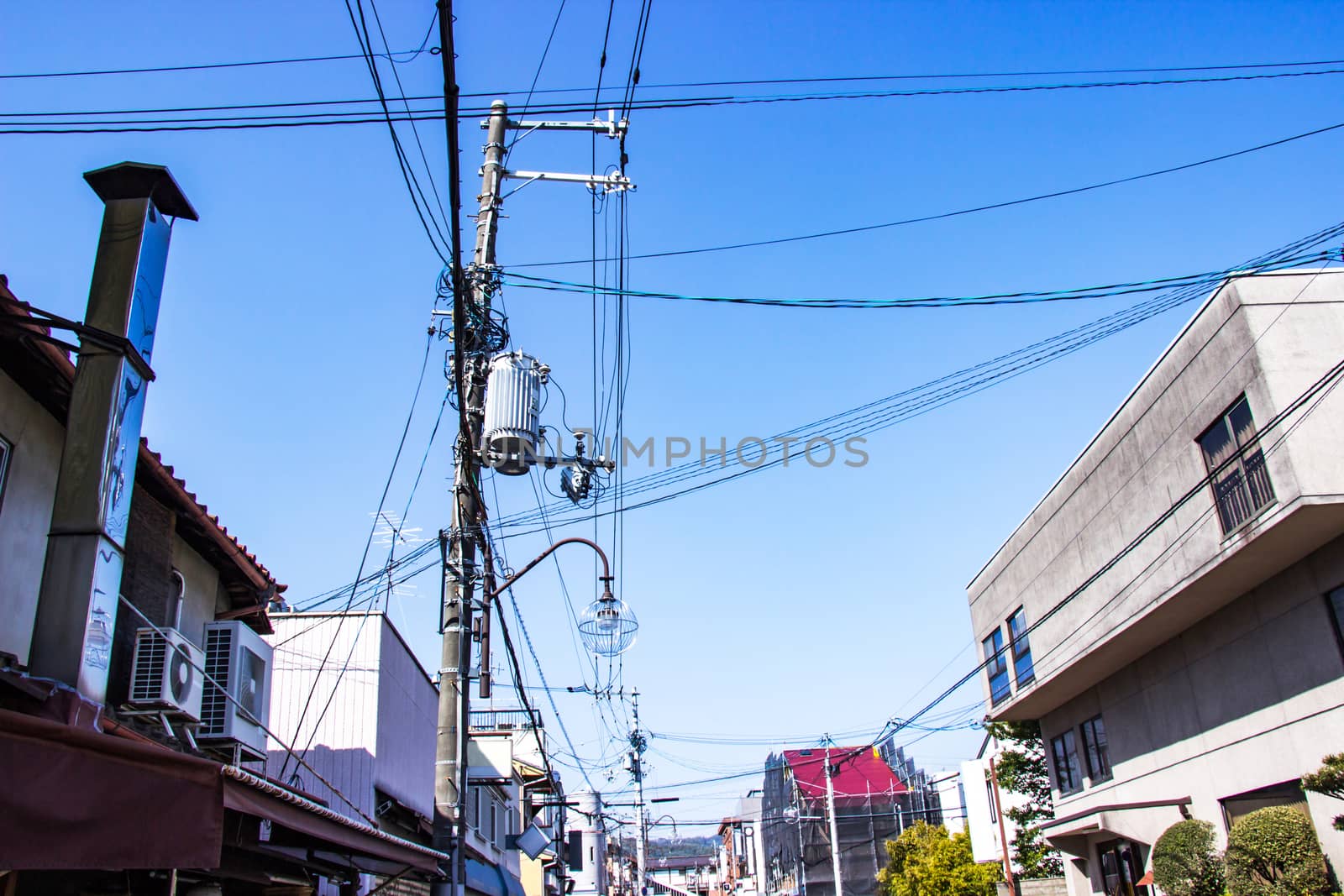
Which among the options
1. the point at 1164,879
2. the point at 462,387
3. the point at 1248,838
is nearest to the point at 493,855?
the point at 1164,879

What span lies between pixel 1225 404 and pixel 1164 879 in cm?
857

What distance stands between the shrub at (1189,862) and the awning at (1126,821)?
1.84 meters

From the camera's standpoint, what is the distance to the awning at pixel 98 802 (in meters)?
5.01

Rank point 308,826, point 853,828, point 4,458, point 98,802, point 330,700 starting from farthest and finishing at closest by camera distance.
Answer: point 853,828 → point 330,700 → point 4,458 → point 308,826 → point 98,802

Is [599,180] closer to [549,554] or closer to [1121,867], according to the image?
[549,554]


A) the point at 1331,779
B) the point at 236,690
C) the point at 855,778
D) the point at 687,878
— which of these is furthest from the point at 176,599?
the point at 687,878

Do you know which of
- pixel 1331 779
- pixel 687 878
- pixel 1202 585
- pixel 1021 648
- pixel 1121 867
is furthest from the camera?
pixel 687 878

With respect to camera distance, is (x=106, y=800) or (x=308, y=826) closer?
(x=106, y=800)

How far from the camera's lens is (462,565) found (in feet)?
33.7

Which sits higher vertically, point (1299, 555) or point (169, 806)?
point (1299, 555)

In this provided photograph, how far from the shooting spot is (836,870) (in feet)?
120

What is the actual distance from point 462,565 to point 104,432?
3.55m

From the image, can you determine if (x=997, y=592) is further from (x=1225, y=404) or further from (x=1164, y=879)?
(x=1225, y=404)

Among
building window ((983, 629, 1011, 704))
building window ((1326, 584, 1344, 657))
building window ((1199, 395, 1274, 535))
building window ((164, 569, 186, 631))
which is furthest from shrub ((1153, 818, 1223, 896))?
building window ((164, 569, 186, 631))
